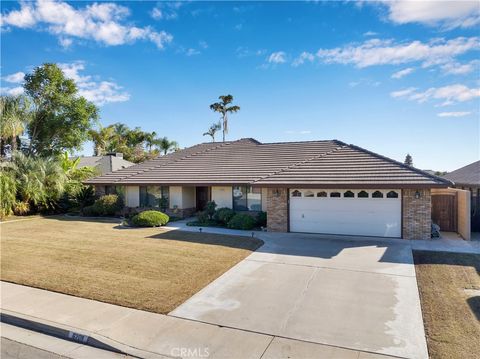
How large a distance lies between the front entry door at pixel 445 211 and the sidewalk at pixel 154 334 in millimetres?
12159

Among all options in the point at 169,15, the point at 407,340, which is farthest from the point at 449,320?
the point at 169,15

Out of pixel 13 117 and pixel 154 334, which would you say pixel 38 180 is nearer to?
pixel 13 117

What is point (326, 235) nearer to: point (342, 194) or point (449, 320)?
point (342, 194)

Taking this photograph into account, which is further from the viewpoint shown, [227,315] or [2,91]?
[2,91]

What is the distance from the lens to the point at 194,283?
327 inches

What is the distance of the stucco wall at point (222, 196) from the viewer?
18.2m

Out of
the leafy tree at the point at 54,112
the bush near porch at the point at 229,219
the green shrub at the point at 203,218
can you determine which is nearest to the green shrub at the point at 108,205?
the bush near porch at the point at 229,219

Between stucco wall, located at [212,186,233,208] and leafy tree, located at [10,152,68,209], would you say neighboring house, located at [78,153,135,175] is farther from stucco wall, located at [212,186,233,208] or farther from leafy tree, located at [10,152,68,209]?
stucco wall, located at [212,186,233,208]

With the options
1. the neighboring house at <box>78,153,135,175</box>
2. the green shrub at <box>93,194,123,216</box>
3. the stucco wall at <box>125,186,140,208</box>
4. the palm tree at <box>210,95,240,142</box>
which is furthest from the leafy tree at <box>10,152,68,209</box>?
the palm tree at <box>210,95,240,142</box>

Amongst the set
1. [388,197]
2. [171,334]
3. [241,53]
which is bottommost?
[171,334]

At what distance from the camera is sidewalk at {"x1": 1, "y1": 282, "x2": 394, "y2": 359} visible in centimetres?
516

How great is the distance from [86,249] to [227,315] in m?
7.82

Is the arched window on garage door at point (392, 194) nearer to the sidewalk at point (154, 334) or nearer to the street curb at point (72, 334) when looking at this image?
the sidewalk at point (154, 334)

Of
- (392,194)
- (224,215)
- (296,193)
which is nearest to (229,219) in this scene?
(224,215)
